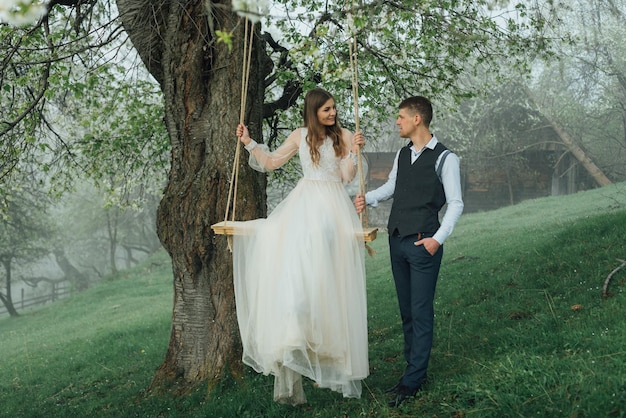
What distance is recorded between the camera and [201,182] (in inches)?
249

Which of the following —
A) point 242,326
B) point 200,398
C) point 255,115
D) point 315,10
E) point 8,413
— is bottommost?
point 8,413

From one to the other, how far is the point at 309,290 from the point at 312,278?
0.29ft

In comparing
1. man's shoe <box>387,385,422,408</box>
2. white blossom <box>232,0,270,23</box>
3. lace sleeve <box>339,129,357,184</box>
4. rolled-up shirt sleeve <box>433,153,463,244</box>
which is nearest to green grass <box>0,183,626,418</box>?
man's shoe <box>387,385,422,408</box>

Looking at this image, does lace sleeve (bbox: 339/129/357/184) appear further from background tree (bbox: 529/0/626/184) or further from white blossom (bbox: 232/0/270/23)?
background tree (bbox: 529/0/626/184)

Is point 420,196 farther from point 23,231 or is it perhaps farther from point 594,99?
point 594,99

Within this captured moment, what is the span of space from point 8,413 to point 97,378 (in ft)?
4.02

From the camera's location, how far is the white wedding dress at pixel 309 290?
188 inches

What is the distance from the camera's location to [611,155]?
28.4 meters

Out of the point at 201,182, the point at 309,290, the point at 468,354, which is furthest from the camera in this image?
the point at 201,182

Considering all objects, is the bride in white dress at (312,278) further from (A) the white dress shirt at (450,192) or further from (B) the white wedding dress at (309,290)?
(A) the white dress shirt at (450,192)

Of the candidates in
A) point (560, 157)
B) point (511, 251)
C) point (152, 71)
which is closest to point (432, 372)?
point (152, 71)

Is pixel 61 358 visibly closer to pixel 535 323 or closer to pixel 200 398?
pixel 200 398

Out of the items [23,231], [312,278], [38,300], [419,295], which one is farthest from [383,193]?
[38,300]

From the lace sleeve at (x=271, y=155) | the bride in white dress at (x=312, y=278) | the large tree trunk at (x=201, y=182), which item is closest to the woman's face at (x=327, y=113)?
the bride in white dress at (x=312, y=278)
